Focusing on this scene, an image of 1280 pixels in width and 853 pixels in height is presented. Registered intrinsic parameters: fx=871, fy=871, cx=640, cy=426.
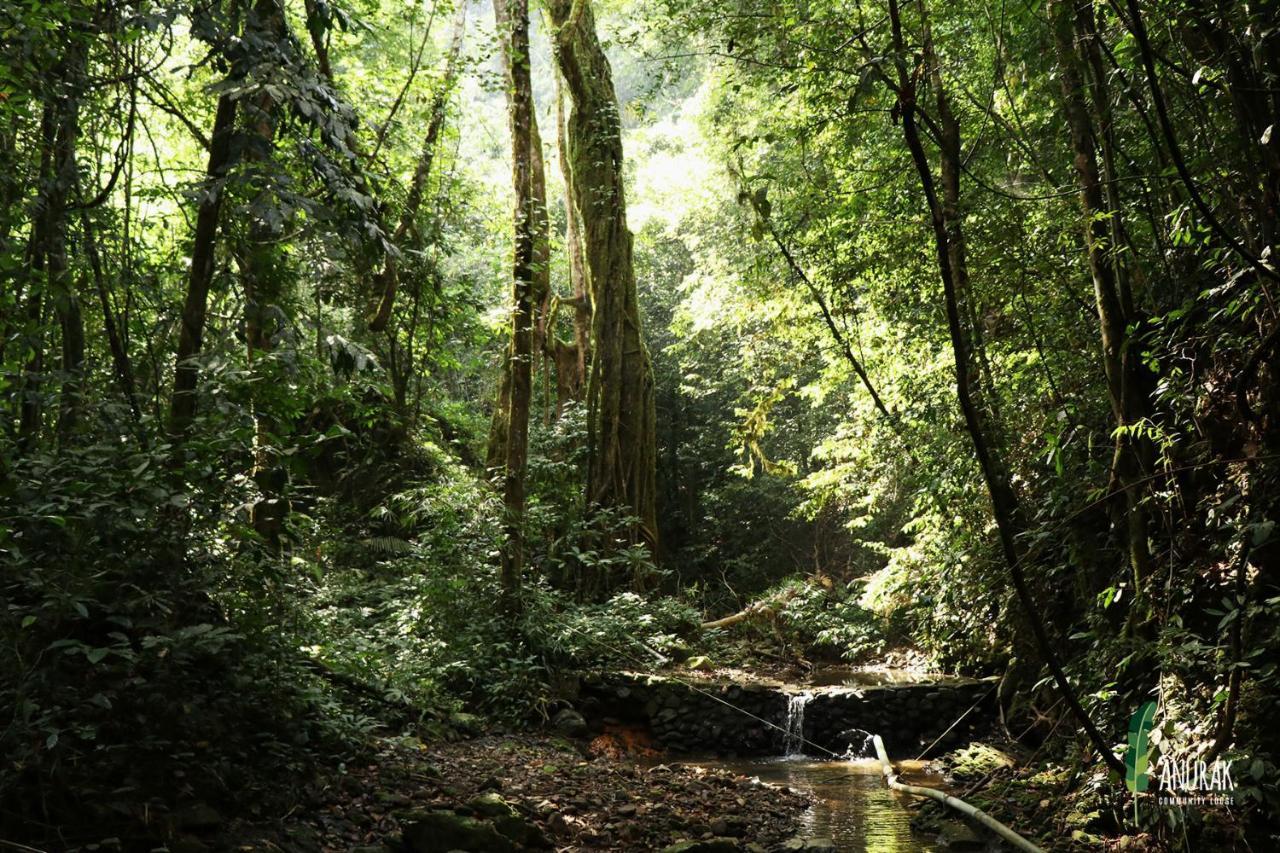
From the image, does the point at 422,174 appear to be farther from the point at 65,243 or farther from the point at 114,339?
the point at 114,339

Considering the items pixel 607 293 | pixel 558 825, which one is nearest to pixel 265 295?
pixel 558 825

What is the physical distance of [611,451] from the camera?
1261cm

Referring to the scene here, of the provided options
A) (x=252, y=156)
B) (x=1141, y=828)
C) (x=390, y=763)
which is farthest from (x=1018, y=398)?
(x=252, y=156)

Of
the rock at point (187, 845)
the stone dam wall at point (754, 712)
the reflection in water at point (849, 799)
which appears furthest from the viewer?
the stone dam wall at point (754, 712)

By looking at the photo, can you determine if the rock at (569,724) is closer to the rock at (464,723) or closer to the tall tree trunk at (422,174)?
the rock at (464,723)

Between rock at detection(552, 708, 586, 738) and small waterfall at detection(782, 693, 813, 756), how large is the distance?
7.42 ft

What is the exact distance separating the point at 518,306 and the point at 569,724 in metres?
4.35

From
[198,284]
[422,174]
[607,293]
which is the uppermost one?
[422,174]

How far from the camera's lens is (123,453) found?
13.2ft

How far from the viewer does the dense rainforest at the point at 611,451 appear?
3.94 meters

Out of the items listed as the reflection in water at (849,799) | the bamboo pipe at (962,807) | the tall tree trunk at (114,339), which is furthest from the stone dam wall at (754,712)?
the tall tree trunk at (114,339)

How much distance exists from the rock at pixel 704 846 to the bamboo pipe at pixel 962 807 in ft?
4.81

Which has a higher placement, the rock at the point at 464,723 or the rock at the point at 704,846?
the rock at the point at 464,723

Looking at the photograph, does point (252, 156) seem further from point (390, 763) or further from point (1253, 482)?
point (1253, 482)
